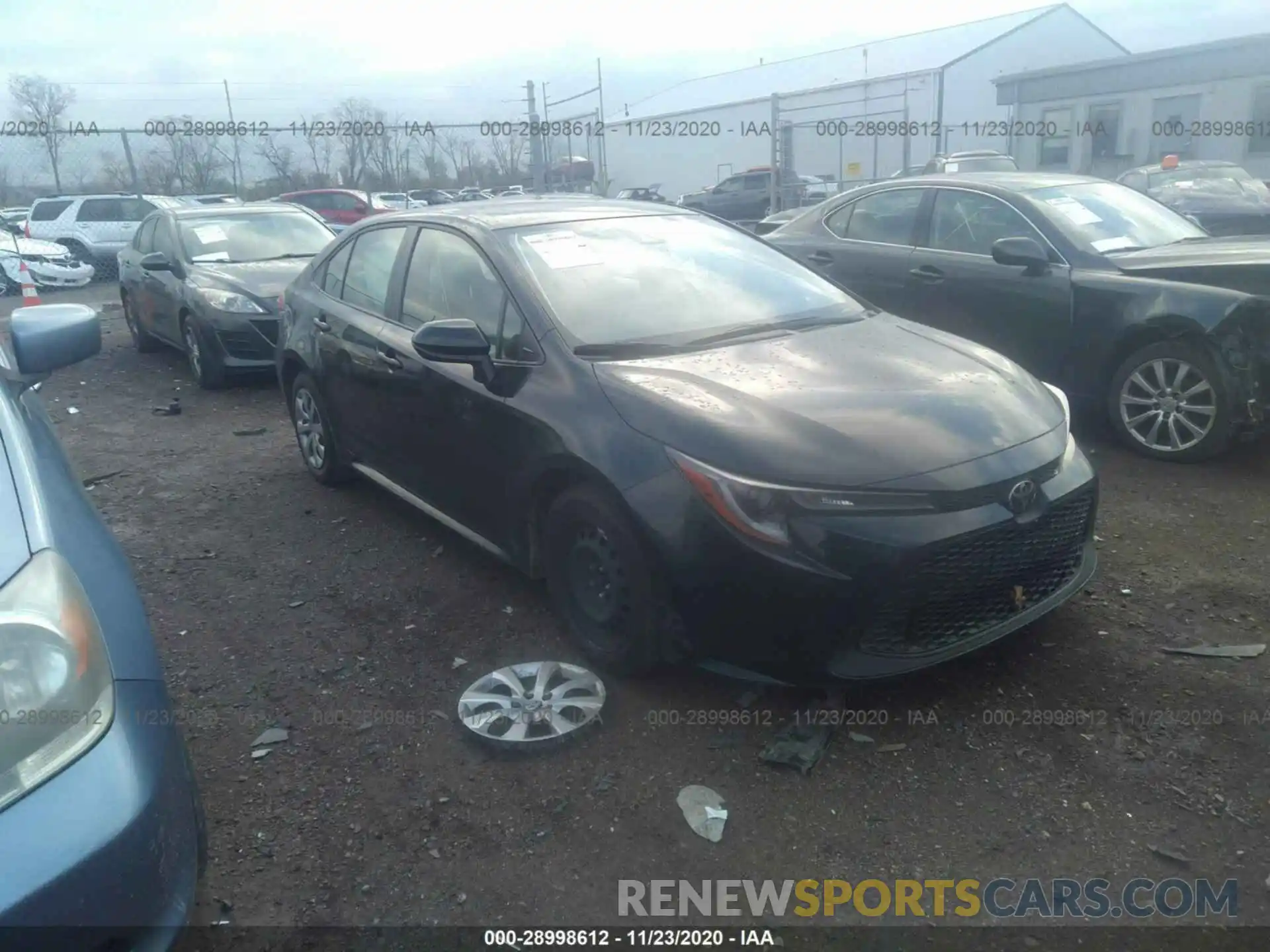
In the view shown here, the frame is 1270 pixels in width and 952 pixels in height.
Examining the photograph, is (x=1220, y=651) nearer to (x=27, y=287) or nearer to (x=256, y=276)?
(x=256, y=276)

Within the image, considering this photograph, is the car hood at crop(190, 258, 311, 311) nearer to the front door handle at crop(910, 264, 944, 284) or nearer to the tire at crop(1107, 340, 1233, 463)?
the front door handle at crop(910, 264, 944, 284)

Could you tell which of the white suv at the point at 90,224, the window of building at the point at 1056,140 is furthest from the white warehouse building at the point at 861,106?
the white suv at the point at 90,224

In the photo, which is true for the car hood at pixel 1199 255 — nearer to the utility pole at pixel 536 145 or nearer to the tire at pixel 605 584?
the tire at pixel 605 584

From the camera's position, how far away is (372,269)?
16.0ft

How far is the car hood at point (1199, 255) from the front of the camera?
5379 mm

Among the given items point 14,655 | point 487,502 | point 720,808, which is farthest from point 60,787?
point 487,502

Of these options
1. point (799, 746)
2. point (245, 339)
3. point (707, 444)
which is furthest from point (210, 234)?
point (799, 746)

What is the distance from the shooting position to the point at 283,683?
365 centimetres

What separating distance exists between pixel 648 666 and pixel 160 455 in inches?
186

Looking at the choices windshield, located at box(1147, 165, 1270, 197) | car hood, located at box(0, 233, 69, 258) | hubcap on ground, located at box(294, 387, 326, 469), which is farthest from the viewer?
car hood, located at box(0, 233, 69, 258)

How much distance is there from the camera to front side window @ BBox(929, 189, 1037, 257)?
245 inches

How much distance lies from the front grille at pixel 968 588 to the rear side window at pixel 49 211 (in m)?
19.4

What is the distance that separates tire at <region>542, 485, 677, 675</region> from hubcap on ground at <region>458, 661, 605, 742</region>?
13 cm

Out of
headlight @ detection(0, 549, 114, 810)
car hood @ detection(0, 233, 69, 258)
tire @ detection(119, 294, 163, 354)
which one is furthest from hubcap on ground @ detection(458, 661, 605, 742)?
car hood @ detection(0, 233, 69, 258)
